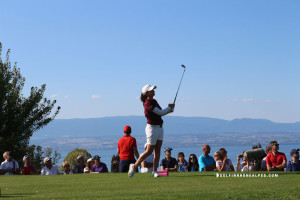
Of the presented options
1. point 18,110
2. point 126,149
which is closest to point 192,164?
point 126,149

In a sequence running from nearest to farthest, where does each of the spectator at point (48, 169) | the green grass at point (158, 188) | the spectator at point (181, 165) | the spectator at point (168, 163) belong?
the green grass at point (158, 188)
the spectator at point (168, 163)
the spectator at point (48, 169)
the spectator at point (181, 165)

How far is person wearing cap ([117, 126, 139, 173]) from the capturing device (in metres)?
15.6

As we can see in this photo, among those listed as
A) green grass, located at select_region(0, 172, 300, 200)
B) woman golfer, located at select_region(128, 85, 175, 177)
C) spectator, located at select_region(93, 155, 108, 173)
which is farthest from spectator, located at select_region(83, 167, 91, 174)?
woman golfer, located at select_region(128, 85, 175, 177)

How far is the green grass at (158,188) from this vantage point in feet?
30.6

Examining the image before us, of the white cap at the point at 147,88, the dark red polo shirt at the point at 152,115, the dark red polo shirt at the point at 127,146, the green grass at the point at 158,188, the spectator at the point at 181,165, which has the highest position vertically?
the white cap at the point at 147,88

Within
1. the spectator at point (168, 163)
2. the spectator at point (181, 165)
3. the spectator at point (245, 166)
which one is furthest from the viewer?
the spectator at point (245, 166)

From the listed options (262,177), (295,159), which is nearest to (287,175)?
(262,177)

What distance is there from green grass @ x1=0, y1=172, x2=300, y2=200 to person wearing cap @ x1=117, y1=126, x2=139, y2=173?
2.22m

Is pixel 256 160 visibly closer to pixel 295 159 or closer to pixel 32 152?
pixel 295 159

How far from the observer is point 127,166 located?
15.8 meters

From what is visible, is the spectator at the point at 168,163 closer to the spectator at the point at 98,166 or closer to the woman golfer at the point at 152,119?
the spectator at the point at 98,166

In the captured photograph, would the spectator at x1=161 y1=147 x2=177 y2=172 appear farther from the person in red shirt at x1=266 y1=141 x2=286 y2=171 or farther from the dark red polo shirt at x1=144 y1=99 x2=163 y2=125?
the dark red polo shirt at x1=144 y1=99 x2=163 y2=125

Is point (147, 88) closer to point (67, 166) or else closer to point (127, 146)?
point (127, 146)

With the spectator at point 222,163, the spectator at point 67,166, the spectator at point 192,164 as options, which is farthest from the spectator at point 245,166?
the spectator at point 67,166
